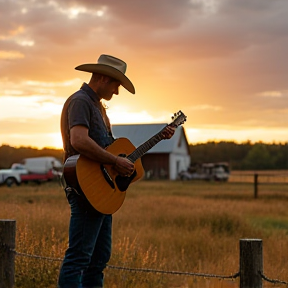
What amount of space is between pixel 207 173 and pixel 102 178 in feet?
152

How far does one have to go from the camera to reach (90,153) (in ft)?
14.1

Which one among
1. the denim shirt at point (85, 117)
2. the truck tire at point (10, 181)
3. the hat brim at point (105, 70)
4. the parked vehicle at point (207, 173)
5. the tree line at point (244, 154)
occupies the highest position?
the tree line at point (244, 154)

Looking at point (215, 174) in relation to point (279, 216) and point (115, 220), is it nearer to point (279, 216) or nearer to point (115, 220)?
point (279, 216)

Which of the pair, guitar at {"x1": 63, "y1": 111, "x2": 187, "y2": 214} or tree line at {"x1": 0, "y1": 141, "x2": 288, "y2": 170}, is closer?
guitar at {"x1": 63, "y1": 111, "x2": 187, "y2": 214}

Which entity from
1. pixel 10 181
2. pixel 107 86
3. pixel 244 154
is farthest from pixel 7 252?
pixel 244 154

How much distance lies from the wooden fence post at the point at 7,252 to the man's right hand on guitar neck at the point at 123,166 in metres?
1.20

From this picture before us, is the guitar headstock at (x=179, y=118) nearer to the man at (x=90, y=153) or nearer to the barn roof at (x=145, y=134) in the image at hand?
the man at (x=90, y=153)

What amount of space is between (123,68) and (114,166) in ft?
2.42

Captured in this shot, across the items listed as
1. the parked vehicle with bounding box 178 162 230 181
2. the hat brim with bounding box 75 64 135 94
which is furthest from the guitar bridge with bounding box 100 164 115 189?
the parked vehicle with bounding box 178 162 230 181

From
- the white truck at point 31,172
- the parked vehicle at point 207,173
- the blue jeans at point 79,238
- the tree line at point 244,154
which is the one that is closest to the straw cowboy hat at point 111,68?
the blue jeans at point 79,238

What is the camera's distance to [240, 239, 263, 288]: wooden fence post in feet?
14.1

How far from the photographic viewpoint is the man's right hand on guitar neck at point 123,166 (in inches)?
175

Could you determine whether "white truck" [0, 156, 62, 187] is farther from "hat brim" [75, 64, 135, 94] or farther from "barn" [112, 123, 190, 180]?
"hat brim" [75, 64, 135, 94]

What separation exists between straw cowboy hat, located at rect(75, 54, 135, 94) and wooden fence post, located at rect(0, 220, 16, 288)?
146 cm
